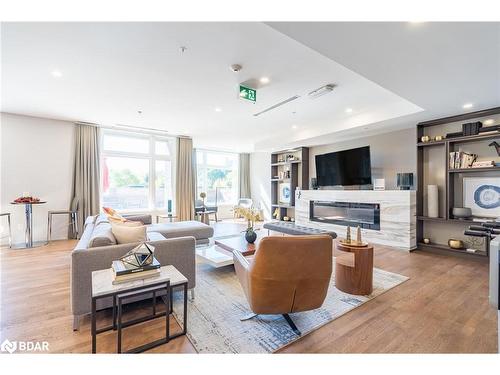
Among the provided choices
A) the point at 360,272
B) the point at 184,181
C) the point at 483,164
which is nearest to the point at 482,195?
the point at 483,164

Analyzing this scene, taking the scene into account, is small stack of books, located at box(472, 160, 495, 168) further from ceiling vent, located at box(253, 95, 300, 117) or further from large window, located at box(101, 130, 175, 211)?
large window, located at box(101, 130, 175, 211)

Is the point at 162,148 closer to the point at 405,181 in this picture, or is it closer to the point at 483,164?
the point at 405,181

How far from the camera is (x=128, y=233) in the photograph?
2318 millimetres

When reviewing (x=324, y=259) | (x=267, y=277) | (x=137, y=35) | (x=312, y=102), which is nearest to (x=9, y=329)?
(x=267, y=277)

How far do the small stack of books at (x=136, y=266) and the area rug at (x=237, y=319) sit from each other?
58cm

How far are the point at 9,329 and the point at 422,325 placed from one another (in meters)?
3.36

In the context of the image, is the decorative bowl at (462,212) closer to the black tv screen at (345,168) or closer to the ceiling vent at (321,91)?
the black tv screen at (345,168)

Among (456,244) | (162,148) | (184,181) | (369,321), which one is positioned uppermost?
(162,148)

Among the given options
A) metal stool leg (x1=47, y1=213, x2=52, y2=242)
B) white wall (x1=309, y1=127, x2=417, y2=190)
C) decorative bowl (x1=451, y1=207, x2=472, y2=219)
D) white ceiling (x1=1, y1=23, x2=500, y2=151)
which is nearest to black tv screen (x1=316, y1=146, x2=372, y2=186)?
white wall (x1=309, y1=127, x2=417, y2=190)

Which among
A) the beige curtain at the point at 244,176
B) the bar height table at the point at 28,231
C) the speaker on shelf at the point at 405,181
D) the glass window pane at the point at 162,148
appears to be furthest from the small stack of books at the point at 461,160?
the bar height table at the point at 28,231

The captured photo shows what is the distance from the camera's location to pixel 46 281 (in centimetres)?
284

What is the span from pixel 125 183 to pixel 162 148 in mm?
1437

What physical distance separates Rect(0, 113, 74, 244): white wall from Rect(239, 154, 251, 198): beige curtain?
534 centimetres
